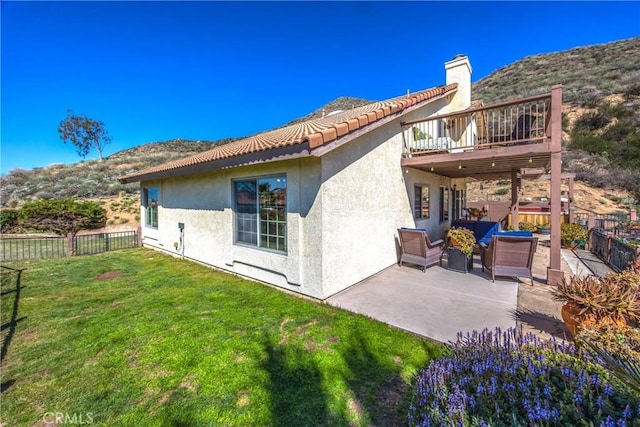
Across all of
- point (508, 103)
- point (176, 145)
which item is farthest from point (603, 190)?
point (176, 145)

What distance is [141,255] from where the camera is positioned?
10.3 metres

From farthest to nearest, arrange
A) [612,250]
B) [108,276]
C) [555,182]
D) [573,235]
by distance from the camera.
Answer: [573,235] → [612,250] → [108,276] → [555,182]

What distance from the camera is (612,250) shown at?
760 cm

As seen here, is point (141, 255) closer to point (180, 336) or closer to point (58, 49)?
point (180, 336)

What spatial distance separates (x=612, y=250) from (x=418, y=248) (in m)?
5.70

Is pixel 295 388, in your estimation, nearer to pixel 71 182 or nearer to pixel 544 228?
pixel 544 228

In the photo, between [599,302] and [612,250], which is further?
[612,250]

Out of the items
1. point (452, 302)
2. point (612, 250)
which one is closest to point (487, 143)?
point (452, 302)

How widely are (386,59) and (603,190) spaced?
68.5ft

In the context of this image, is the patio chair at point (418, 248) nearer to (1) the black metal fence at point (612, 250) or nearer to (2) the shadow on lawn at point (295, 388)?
(1) the black metal fence at point (612, 250)

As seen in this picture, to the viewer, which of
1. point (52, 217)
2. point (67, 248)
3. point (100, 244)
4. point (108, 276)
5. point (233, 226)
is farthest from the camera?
point (52, 217)

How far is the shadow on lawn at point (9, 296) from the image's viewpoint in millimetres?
3697

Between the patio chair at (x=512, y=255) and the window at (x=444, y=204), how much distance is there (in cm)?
519

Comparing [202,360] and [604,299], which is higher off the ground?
[604,299]
